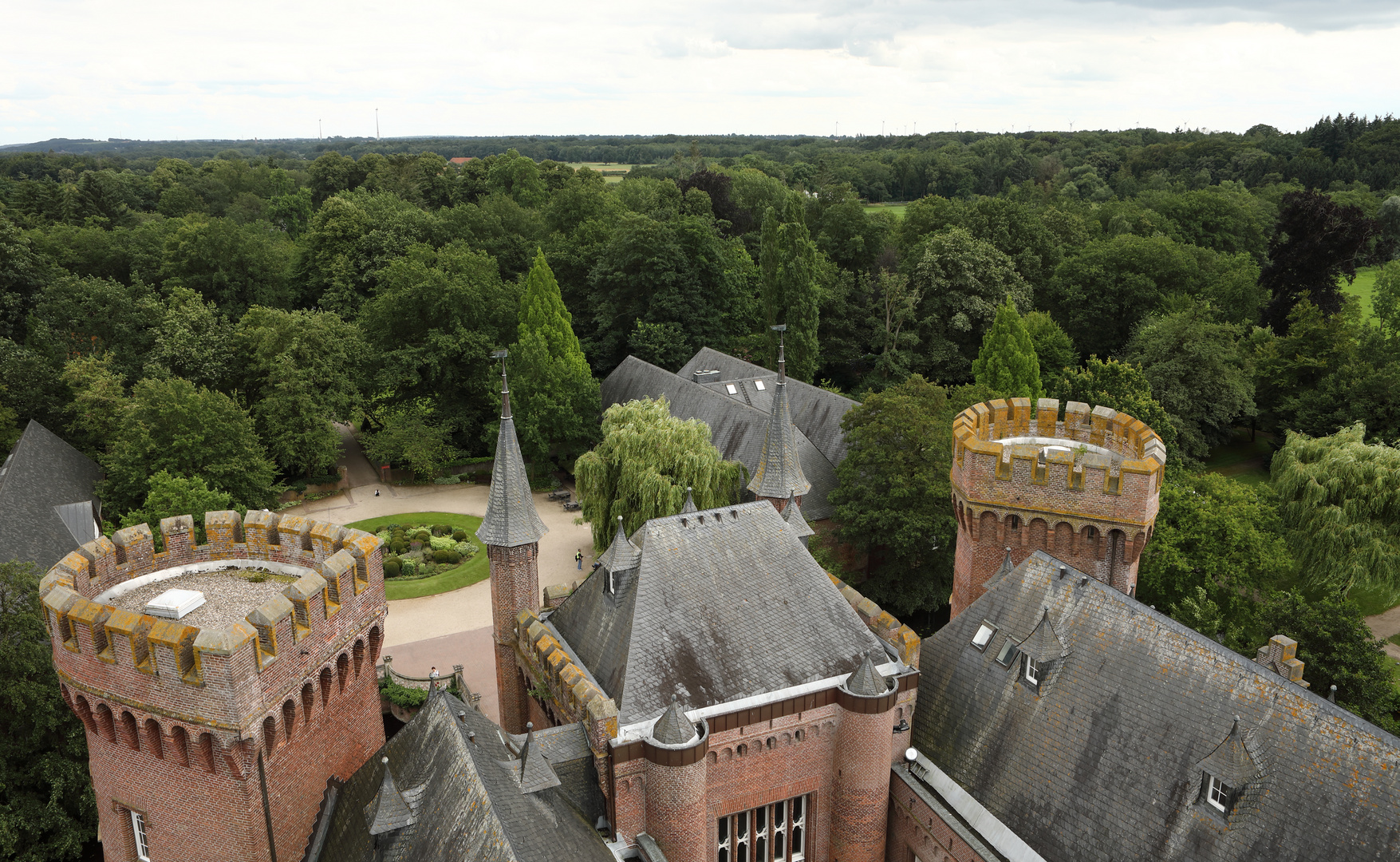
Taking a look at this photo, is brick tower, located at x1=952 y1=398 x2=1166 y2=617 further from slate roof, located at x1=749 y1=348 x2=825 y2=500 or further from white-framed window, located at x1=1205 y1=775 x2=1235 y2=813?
white-framed window, located at x1=1205 y1=775 x2=1235 y2=813

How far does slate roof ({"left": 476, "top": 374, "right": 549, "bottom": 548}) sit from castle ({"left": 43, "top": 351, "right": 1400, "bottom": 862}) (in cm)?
8

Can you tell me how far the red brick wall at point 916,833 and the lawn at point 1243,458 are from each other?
51.6m

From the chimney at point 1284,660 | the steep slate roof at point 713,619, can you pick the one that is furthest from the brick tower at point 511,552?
the chimney at point 1284,660

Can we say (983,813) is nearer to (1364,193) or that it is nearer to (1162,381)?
(1162,381)

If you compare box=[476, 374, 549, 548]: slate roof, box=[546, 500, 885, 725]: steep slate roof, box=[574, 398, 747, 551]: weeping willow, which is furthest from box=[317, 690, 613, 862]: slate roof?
box=[574, 398, 747, 551]: weeping willow

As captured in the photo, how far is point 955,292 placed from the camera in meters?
Answer: 76.5

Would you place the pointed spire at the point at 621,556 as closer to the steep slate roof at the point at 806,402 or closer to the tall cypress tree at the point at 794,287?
the steep slate roof at the point at 806,402

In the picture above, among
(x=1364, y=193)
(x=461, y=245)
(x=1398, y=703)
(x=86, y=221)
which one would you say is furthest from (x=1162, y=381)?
(x=86, y=221)

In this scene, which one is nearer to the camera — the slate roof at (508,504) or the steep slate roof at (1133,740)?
the steep slate roof at (1133,740)

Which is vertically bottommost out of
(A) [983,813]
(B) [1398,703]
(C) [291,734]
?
(B) [1398,703]

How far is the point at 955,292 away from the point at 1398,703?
48.4m

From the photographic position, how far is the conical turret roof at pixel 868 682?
21.6 meters

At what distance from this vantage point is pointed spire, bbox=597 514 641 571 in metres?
22.7

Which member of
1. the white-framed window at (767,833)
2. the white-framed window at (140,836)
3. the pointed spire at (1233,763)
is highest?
the pointed spire at (1233,763)
